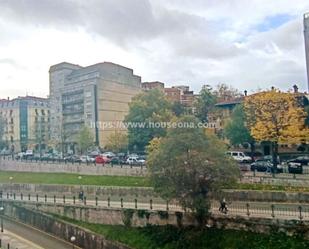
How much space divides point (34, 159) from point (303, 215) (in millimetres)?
43407

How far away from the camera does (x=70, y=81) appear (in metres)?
85.2

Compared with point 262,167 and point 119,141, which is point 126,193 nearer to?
point 262,167

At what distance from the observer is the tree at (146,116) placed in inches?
2141

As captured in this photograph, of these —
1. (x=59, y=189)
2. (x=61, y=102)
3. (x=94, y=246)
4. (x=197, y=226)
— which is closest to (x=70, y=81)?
(x=61, y=102)

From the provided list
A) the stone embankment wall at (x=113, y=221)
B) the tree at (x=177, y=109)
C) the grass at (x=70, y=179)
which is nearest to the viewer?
the stone embankment wall at (x=113, y=221)

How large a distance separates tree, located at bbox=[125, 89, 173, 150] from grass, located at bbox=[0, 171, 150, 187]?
11.6 metres

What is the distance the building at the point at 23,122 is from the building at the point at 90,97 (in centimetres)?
1311

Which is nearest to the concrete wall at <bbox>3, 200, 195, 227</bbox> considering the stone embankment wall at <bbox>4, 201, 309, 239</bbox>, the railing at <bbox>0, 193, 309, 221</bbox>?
the stone embankment wall at <bbox>4, 201, 309, 239</bbox>

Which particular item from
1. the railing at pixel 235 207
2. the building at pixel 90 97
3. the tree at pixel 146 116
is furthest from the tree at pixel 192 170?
the building at pixel 90 97

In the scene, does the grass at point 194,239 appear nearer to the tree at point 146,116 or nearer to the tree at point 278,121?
the tree at point 278,121

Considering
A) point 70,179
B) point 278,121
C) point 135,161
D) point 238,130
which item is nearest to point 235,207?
point 278,121

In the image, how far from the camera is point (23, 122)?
100062 mm

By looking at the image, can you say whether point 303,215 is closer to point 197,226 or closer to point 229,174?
point 229,174

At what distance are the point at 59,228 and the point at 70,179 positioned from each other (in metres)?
A: 12.2
